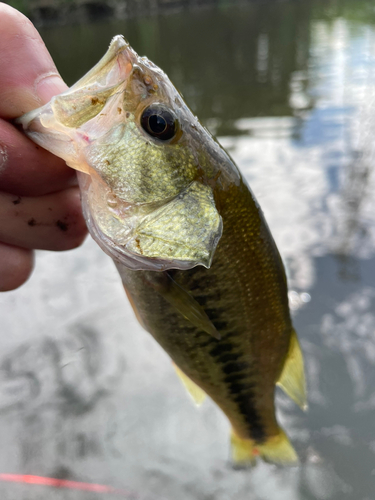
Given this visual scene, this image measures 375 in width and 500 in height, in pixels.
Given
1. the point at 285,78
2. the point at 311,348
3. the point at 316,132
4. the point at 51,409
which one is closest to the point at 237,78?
the point at 285,78

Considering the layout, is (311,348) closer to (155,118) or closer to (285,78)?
(155,118)

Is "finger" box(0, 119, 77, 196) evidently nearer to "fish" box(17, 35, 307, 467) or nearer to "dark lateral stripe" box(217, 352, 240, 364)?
"fish" box(17, 35, 307, 467)

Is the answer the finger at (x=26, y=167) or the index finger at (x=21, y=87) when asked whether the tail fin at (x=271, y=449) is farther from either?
the index finger at (x=21, y=87)

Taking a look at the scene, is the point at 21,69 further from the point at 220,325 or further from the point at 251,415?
the point at 251,415

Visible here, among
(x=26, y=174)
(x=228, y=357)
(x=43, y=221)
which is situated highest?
Answer: (x=26, y=174)

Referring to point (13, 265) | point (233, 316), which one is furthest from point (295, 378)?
point (13, 265)

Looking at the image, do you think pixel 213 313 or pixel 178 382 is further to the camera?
pixel 178 382
